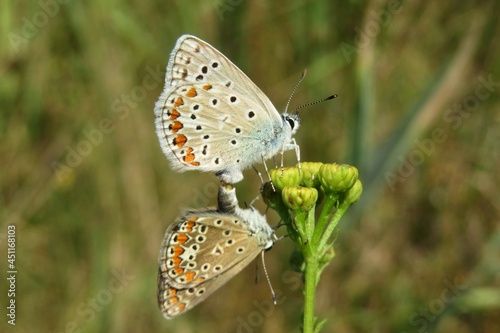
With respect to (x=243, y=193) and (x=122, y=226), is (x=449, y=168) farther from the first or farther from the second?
(x=122, y=226)

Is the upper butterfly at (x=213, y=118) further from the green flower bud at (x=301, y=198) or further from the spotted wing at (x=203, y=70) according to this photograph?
the green flower bud at (x=301, y=198)

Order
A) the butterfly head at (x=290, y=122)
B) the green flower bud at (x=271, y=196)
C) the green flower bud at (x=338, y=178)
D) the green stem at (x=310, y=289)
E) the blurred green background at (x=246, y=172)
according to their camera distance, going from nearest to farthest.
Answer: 1. the green stem at (x=310, y=289)
2. the green flower bud at (x=338, y=178)
3. the green flower bud at (x=271, y=196)
4. the butterfly head at (x=290, y=122)
5. the blurred green background at (x=246, y=172)

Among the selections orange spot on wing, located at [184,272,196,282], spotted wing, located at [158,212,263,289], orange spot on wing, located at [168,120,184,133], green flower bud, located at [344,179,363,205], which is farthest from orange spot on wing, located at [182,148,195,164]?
green flower bud, located at [344,179,363,205]

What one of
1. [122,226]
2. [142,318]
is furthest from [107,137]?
[142,318]

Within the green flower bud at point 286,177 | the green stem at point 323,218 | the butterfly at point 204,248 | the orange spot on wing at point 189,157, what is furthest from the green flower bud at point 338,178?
the orange spot on wing at point 189,157

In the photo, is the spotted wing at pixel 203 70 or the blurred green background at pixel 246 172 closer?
the spotted wing at pixel 203 70
